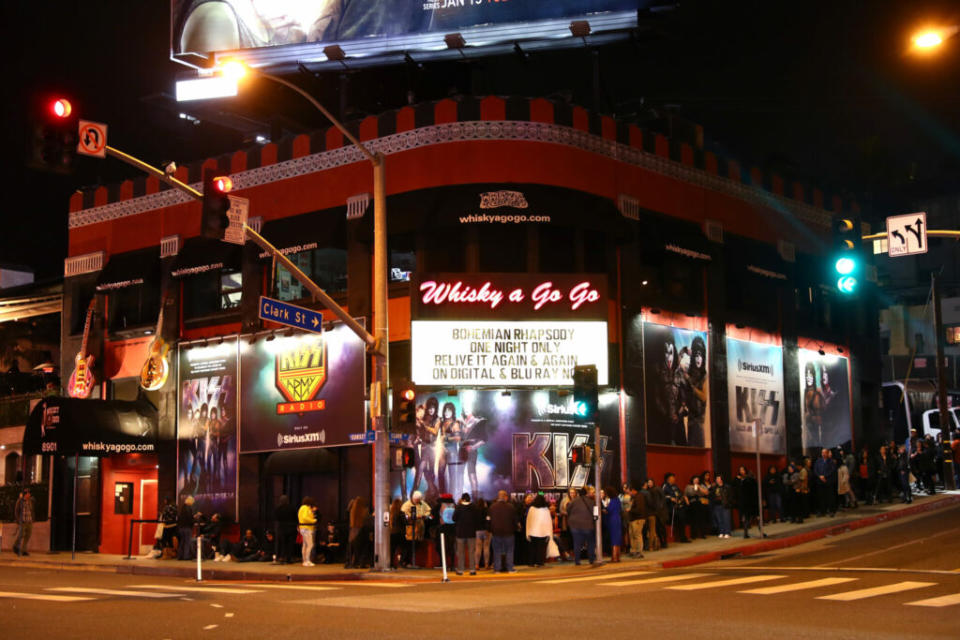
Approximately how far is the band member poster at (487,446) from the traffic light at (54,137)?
45.1 feet

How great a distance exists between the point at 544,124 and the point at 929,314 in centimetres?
5549

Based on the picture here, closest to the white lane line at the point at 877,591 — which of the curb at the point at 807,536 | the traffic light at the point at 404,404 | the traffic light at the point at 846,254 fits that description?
the traffic light at the point at 846,254

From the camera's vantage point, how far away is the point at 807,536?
27.9m

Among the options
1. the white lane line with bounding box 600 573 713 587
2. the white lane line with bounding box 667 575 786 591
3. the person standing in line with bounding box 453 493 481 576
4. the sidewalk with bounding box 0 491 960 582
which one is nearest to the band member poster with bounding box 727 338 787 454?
the sidewalk with bounding box 0 491 960 582

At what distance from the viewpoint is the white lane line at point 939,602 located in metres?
14.9

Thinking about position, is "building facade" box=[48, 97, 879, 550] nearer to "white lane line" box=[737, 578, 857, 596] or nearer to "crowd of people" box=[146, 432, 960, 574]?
"crowd of people" box=[146, 432, 960, 574]

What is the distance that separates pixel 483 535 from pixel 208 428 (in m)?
10.8

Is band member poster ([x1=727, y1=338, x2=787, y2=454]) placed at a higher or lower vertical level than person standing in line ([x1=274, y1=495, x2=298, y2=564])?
higher

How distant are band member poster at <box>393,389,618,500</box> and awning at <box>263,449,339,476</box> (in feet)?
7.96

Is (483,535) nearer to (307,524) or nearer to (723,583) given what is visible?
(307,524)

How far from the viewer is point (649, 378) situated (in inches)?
1182

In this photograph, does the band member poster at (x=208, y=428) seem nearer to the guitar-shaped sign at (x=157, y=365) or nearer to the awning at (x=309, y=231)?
the guitar-shaped sign at (x=157, y=365)

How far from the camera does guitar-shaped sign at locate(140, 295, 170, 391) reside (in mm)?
33122

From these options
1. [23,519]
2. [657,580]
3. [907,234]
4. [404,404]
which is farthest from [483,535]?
[23,519]
